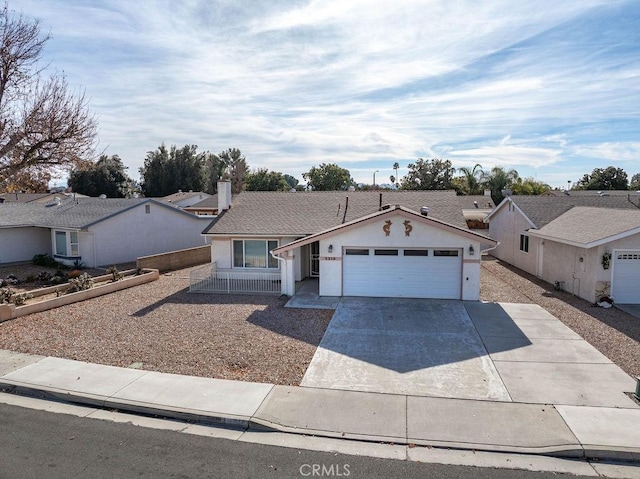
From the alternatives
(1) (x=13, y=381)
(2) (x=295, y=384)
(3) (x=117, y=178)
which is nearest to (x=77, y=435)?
(1) (x=13, y=381)

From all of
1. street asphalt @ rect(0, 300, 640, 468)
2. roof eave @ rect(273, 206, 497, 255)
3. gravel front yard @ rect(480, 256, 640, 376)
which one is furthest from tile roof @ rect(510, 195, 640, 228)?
street asphalt @ rect(0, 300, 640, 468)

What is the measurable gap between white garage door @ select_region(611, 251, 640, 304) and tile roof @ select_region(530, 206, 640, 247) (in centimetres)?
95

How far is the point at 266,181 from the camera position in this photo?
2547 inches

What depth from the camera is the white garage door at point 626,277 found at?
50.5 feet

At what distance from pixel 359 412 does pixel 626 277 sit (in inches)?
513

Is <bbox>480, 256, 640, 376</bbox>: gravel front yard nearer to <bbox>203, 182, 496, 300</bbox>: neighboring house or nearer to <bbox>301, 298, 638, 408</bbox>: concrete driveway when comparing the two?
<bbox>301, 298, 638, 408</bbox>: concrete driveway

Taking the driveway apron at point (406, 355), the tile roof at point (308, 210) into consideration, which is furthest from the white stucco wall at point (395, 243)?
the tile roof at point (308, 210)

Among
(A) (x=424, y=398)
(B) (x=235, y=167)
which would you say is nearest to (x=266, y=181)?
(B) (x=235, y=167)

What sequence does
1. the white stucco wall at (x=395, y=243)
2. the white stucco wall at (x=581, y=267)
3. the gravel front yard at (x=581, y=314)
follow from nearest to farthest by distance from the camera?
the gravel front yard at (x=581, y=314)
the white stucco wall at (x=581, y=267)
the white stucco wall at (x=395, y=243)

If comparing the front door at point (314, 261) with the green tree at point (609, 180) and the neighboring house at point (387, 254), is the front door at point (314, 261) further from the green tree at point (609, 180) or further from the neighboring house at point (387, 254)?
the green tree at point (609, 180)

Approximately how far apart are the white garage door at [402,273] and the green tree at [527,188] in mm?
36625

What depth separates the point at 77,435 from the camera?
7.05 m

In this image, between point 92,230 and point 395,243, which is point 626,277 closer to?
point 395,243

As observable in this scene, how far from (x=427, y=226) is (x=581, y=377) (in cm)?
783
